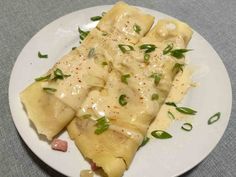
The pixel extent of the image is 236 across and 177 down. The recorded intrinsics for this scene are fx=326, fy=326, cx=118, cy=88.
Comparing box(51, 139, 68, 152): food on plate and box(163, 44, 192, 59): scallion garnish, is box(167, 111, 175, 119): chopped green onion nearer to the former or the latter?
box(163, 44, 192, 59): scallion garnish

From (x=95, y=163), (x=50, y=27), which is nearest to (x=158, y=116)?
(x=95, y=163)

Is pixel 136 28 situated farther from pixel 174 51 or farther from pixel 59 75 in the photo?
pixel 59 75

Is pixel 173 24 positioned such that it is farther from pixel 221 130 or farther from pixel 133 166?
pixel 133 166

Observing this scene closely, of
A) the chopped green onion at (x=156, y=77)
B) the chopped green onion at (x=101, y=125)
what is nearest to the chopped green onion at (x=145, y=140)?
the chopped green onion at (x=101, y=125)

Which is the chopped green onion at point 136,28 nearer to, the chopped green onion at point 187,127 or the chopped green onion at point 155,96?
the chopped green onion at point 155,96

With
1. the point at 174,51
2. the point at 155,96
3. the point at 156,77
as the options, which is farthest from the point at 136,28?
the point at 155,96

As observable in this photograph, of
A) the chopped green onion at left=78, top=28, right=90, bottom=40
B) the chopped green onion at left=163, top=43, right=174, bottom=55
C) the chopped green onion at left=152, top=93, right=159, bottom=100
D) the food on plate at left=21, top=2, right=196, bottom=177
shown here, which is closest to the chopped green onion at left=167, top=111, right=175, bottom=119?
the food on plate at left=21, top=2, right=196, bottom=177
